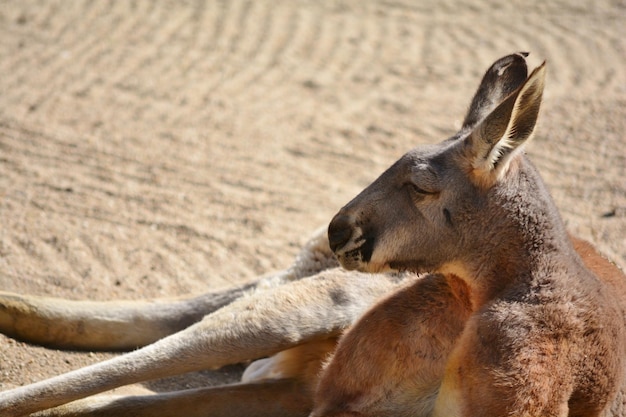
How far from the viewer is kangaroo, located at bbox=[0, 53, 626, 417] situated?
3.27 meters

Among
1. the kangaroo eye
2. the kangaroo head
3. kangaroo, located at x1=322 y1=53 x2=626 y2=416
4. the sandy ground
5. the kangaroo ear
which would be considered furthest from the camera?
the sandy ground

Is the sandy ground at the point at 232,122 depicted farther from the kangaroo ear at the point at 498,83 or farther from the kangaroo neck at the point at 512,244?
the kangaroo ear at the point at 498,83

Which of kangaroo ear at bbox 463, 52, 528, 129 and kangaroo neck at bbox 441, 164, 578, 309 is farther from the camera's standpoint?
kangaroo ear at bbox 463, 52, 528, 129

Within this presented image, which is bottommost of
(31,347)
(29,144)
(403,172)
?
(31,347)

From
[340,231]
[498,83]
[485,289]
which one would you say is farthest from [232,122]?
[485,289]

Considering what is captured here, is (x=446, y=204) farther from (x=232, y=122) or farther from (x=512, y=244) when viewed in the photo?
(x=232, y=122)

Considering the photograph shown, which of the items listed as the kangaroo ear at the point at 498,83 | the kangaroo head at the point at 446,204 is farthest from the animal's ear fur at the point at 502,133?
the kangaroo ear at the point at 498,83

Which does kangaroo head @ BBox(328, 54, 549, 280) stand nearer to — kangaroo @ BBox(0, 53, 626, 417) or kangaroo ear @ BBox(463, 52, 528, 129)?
kangaroo @ BBox(0, 53, 626, 417)

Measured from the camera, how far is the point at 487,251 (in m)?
3.46

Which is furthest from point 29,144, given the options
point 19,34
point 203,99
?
point 19,34

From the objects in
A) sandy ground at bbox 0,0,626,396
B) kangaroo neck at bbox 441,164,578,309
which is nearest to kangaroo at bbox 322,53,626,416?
kangaroo neck at bbox 441,164,578,309

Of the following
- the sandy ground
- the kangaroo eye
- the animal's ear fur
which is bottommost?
the sandy ground

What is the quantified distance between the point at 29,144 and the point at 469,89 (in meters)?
4.72

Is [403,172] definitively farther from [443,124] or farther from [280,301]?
[443,124]
